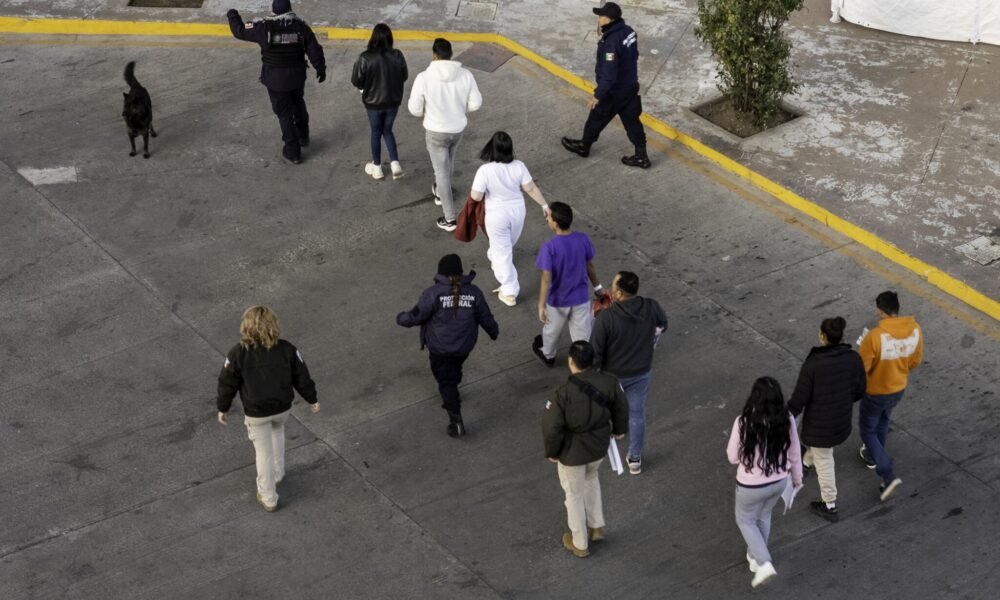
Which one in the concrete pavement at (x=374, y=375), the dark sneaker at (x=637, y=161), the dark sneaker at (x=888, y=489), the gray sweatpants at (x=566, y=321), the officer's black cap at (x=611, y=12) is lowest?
the concrete pavement at (x=374, y=375)

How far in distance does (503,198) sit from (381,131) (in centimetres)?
245

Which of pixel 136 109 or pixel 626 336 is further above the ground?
pixel 626 336

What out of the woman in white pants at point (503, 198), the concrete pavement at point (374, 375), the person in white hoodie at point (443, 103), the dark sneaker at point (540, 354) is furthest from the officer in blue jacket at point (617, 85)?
the dark sneaker at point (540, 354)

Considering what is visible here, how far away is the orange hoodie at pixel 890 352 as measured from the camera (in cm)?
912

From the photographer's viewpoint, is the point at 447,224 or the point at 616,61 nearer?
the point at 447,224

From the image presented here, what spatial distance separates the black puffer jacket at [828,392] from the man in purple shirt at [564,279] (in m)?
1.71

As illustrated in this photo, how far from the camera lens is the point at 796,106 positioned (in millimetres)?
14695

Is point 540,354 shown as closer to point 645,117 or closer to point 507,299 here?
point 507,299

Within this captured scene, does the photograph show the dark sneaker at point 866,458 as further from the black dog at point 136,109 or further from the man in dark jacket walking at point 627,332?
the black dog at point 136,109

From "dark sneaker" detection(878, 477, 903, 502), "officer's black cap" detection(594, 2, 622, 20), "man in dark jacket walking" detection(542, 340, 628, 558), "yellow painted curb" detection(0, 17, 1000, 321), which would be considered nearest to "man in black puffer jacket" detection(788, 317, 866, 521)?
"dark sneaker" detection(878, 477, 903, 502)

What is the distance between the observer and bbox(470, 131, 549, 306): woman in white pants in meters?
11.1

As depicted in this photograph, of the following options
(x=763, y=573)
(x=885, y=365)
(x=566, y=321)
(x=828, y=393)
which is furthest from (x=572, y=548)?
(x=885, y=365)

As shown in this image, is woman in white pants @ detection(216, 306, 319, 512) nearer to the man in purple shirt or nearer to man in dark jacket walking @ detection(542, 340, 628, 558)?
man in dark jacket walking @ detection(542, 340, 628, 558)

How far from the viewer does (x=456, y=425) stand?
1015cm
